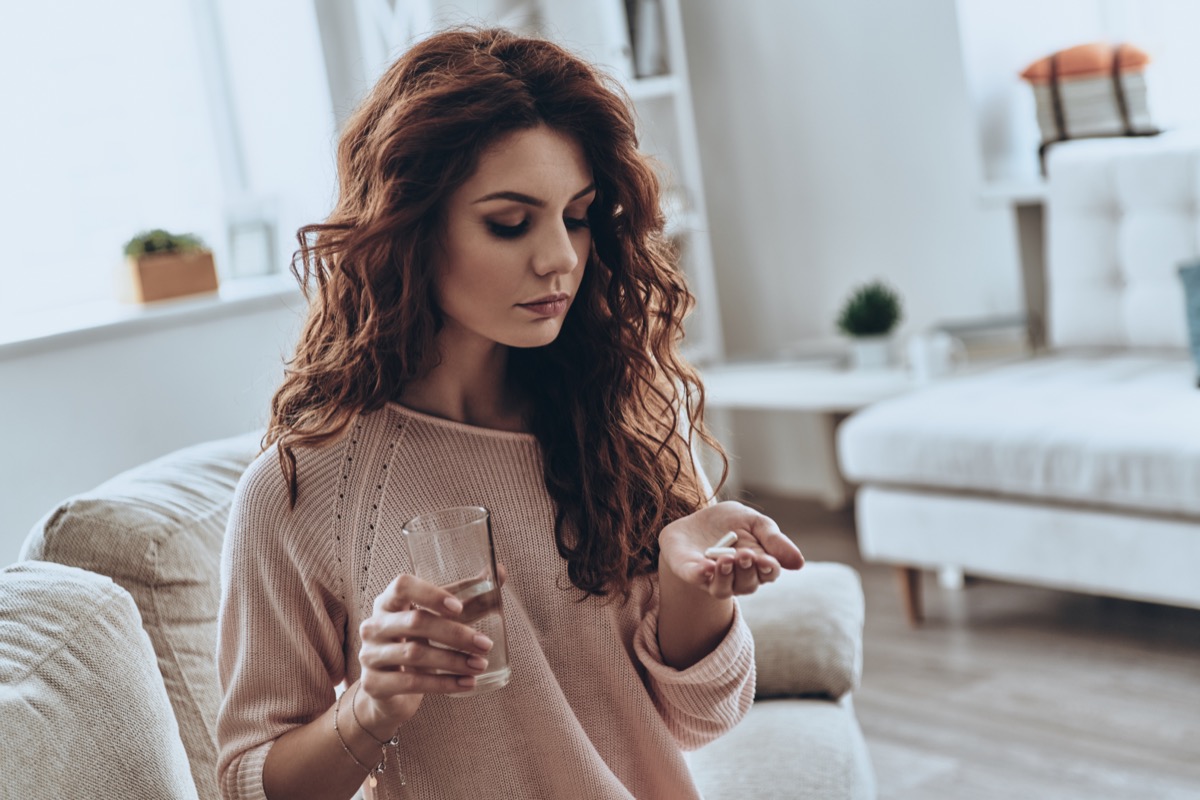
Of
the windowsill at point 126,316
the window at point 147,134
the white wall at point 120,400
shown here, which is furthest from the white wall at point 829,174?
the white wall at point 120,400

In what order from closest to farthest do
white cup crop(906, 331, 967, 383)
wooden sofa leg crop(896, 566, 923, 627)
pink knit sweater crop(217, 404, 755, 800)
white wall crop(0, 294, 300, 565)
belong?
pink knit sweater crop(217, 404, 755, 800)
white wall crop(0, 294, 300, 565)
wooden sofa leg crop(896, 566, 923, 627)
white cup crop(906, 331, 967, 383)

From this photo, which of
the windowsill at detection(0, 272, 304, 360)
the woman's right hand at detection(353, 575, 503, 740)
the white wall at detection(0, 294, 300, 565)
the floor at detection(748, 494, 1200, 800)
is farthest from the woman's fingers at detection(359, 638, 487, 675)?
the windowsill at detection(0, 272, 304, 360)

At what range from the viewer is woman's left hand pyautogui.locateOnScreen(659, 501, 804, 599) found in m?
1.04

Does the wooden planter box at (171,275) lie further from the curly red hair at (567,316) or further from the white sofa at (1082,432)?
the curly red hair at (567,316)

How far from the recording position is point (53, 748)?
1018 mm

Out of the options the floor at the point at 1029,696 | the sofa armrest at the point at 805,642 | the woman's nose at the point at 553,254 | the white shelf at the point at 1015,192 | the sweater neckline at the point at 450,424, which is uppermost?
the woman's nose at the point at 553,254

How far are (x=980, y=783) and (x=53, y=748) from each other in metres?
1.78

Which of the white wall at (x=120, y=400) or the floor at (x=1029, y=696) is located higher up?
the white wall at (x=120, y=400)

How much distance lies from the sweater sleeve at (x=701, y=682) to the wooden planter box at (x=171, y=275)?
204 centimetres

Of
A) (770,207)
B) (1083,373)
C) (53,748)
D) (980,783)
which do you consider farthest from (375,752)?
(770,207)

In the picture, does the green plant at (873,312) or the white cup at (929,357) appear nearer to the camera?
the white cup at (929,357)

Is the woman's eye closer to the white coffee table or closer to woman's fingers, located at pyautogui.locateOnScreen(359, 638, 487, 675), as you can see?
woman's fingers, located at pyautogui.locateOnScreen(359, 638, 487, 675)

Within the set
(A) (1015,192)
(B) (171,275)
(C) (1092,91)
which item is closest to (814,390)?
(A) (1015,192)

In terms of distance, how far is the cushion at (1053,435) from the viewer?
2.55 m
